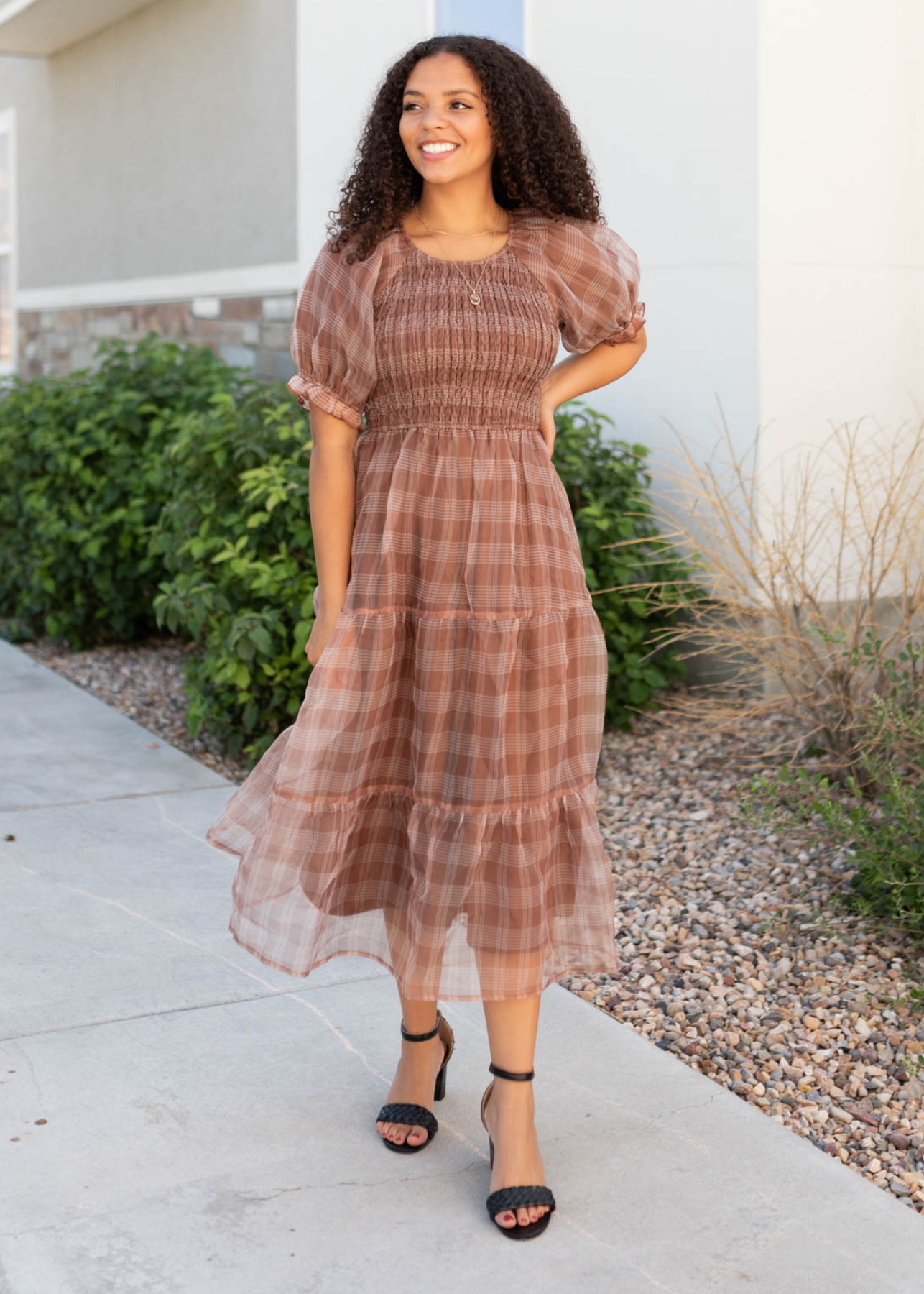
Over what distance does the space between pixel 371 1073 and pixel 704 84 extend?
363 centimetres

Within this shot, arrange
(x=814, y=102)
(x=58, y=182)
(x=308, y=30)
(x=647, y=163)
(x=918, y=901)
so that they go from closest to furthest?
1. (x=918, y=901)
2. (x=814, y=102)
3. (x=647, y=163)
4. (x=308, y=30)
5. (x=58, y=182)

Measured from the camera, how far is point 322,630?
7.79 feet

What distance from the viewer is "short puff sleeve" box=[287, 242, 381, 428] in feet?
7.44

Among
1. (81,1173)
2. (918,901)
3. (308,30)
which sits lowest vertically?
(81,1173)

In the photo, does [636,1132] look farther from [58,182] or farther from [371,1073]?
[58,182]

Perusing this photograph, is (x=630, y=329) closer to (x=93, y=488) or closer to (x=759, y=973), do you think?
(x=759, y=973)

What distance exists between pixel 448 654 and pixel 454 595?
0.30 feet

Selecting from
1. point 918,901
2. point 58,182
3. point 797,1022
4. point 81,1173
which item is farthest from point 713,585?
point 58,182

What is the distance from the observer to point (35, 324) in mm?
10688

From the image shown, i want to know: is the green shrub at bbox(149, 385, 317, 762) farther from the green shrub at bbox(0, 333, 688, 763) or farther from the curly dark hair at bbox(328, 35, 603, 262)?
the curly dark hair at bbox(328, 35, 603, 262)

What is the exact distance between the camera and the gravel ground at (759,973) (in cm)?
273

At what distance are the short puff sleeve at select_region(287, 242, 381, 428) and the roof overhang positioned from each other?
7467mm

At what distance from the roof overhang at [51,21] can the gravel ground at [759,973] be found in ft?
21.5

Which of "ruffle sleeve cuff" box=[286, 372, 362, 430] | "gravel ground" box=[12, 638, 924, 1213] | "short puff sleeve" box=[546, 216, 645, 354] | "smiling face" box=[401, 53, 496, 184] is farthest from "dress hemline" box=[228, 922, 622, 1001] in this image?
"smiling face" box=[401, 53, 496, 184]
